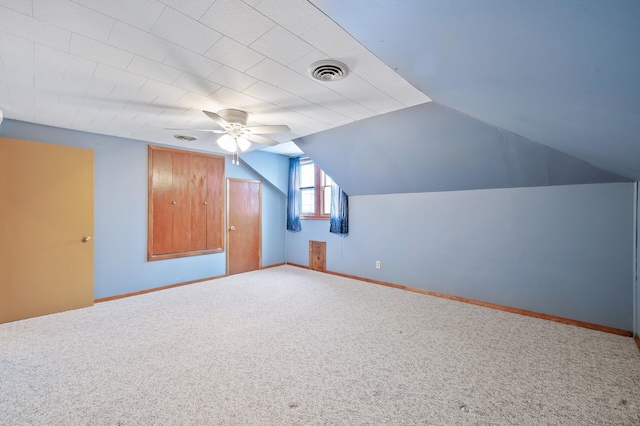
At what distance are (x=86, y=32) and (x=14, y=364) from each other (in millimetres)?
2626

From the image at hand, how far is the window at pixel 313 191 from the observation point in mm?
5730

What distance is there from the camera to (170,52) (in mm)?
1929

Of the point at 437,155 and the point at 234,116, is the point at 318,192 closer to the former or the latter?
the point at 437,155

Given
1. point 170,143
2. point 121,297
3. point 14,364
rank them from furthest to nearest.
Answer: point 170,143, point 121,297, point 14,364

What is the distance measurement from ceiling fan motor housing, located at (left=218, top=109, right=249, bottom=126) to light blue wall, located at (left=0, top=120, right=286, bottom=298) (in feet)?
7.05

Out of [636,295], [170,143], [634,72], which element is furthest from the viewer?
[170,143]

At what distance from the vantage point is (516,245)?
11.5 feet

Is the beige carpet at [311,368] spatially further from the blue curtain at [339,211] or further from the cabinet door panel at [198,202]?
the blue curtain at [339,211]

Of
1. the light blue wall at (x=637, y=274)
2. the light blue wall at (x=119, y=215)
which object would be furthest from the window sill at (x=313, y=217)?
the light blue wall at (x=637, y=274)

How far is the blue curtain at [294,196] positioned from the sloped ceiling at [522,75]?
2.94 meters

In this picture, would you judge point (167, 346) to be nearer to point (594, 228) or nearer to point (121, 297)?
point (121, 297)

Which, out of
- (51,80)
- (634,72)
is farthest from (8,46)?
(634,72)

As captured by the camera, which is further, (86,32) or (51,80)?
(51,80)

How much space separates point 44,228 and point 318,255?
4120mm
